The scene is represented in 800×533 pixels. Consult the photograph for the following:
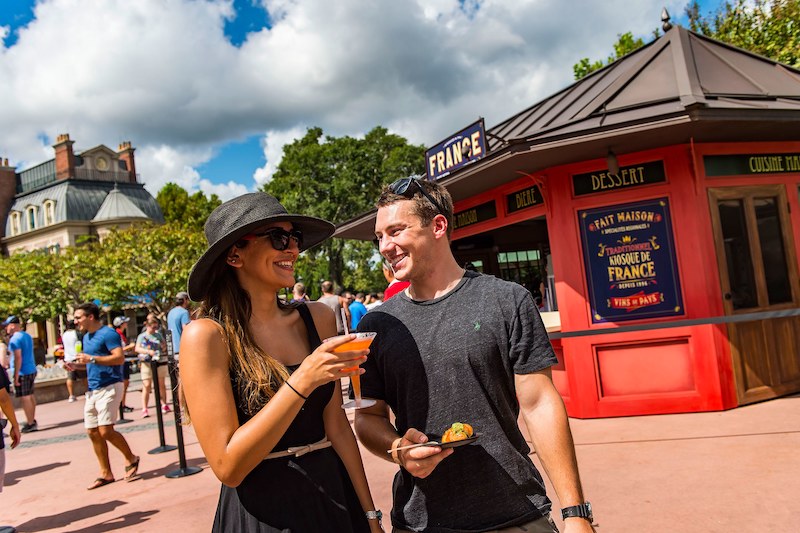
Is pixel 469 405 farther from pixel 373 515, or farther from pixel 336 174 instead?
pixel 336 174

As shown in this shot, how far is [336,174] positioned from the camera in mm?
37219

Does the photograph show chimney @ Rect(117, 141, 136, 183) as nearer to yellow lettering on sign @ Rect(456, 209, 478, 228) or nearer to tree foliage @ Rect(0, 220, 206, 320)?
tree foliage @ Rect(0, 220, 206, 320)

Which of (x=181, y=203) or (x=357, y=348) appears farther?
(x=181, y=203)

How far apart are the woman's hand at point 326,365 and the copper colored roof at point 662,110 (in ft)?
18.0

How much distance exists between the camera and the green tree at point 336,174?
A: 36125mm

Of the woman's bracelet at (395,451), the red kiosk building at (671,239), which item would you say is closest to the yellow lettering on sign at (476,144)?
the red kiosk building at (671,239)

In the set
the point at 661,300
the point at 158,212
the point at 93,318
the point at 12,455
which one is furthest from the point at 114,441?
the point at 158,212

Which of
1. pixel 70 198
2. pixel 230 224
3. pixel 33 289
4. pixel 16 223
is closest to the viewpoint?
pixel 230 224

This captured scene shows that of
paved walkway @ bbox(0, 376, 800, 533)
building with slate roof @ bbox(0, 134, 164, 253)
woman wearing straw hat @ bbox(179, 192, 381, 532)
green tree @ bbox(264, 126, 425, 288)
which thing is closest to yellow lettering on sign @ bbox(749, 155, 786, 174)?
paved walkway @ bbox(0, 376, 800, 533)

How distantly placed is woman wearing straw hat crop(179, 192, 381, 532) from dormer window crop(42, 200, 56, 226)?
5526 centimetres

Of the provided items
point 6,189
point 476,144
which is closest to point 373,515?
point 476,144

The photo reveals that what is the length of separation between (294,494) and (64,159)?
60615mm

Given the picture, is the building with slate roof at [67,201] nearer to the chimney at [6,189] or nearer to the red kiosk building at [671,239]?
the chimney at [6,189]

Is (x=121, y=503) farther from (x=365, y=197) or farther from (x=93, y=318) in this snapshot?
(x=365, y=197)
